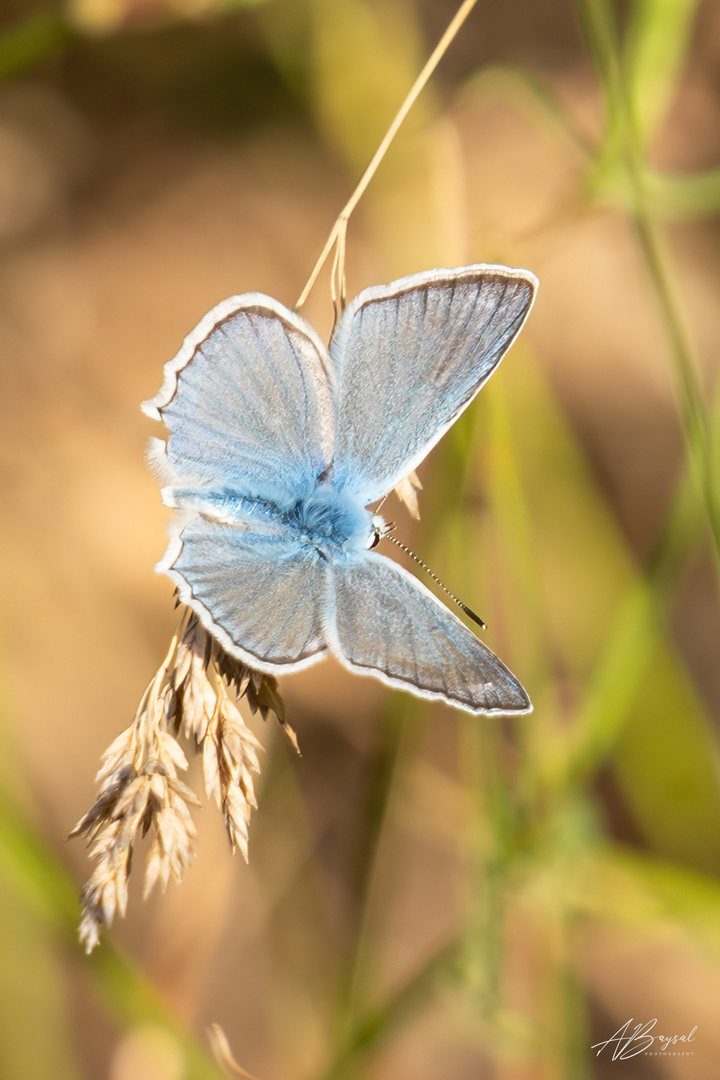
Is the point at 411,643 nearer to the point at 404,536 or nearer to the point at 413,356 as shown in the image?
the point at 413,356

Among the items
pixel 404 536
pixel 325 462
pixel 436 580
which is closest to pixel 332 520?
pixel 325 462

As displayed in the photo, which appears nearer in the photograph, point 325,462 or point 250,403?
point 250,403

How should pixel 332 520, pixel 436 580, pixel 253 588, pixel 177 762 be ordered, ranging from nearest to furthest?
pixel 177 762
pixel 253 588
pixel 436 580
pixel 332 520

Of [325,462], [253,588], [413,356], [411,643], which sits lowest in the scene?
[253,588]

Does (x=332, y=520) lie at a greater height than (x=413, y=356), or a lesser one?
lesser

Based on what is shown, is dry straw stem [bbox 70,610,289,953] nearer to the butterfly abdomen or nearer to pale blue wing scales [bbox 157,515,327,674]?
pale blue wing scales [bbox 157,515,327,674]

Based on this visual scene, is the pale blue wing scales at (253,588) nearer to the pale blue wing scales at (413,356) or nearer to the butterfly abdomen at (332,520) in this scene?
the butterfly abdomen at (332,520)

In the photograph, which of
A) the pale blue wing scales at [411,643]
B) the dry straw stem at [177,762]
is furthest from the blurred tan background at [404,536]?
the dry straw stem at [177,762]

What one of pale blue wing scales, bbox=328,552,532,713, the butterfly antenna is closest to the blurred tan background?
the butterfly antenna
